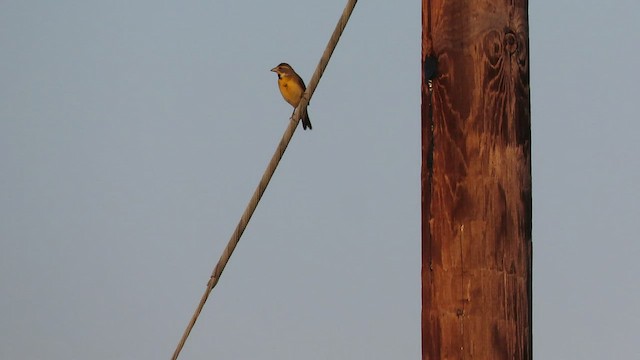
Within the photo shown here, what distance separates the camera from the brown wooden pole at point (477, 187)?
3.48 metres

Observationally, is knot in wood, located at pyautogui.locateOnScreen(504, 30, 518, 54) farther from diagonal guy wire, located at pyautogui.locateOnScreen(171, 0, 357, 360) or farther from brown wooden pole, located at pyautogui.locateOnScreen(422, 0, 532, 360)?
diagonal guy wire, located at pyautogui.locateOnScreen(171, 0, 357, 360)

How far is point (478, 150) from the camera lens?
355cm

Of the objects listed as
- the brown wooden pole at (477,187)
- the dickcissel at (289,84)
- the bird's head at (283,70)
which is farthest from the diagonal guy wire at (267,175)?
the bird's head at (283,70)

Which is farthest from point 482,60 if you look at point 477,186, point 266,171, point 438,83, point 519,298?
point 266,171

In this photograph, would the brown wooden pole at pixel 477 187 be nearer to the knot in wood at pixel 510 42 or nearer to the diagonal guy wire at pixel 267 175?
the knot in wood at pixel 510 42

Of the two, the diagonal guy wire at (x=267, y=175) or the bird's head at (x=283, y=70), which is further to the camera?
the bird's head at (x=283, y=70)

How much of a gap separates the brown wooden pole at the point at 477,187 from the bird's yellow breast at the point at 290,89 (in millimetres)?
8701

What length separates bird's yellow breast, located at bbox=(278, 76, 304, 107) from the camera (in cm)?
1251

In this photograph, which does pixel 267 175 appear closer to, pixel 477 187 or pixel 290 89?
pixel 477 187

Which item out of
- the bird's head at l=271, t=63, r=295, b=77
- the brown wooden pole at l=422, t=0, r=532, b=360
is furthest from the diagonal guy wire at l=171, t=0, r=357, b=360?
the bird's head at l=271, t=63, r=295, b=77

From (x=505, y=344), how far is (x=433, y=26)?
1.07m

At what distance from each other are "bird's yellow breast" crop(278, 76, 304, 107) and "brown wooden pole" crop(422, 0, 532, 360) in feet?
→ 28.5

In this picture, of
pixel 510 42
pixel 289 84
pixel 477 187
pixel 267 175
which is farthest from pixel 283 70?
pixel 477 187

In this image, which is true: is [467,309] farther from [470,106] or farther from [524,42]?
[524,42]
